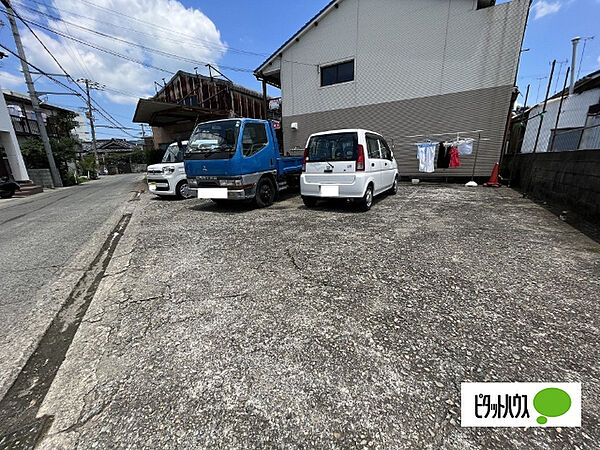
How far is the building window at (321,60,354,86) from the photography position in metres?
11.1

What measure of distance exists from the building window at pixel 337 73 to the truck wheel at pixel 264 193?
7726 millimetres

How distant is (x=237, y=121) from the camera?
5.57m

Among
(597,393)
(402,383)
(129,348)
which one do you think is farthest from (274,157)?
(597,393)

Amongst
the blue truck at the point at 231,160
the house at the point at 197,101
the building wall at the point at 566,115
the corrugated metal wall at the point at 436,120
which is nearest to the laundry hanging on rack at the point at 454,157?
A: the corrugated metal wall at the point at 436,120

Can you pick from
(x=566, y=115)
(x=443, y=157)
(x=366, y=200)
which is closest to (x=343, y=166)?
(x=366, y=200)

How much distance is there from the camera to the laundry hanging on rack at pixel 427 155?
945 centimetres

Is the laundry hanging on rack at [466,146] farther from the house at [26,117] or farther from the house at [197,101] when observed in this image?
the house at [26,117]

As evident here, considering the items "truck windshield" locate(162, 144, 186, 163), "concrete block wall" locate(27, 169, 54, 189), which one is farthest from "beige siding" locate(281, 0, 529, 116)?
"concrete block wall" locate(27, 169, 54, 189)

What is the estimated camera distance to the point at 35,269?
341cm

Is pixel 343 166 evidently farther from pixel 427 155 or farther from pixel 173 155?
pixel 427 155

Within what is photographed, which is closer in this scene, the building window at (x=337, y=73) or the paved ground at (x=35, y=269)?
the paved ground at (x=35, y=269)

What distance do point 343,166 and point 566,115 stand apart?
43.9 feet

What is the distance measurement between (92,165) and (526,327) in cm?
3237

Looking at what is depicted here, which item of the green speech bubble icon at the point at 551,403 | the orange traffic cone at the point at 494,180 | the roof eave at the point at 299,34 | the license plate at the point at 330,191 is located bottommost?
the green speech bubble icon at the point at 551,403
